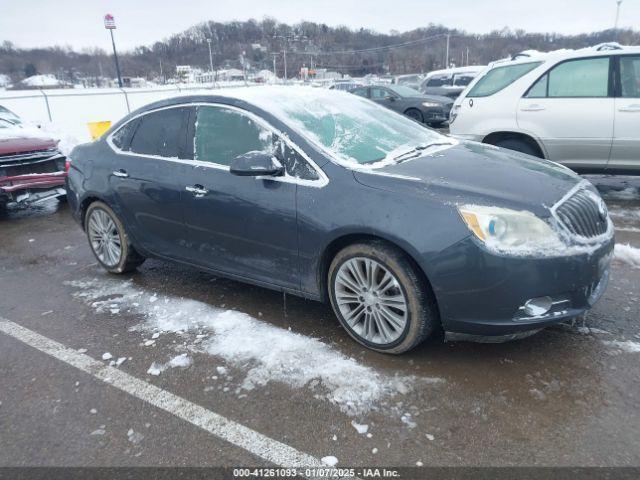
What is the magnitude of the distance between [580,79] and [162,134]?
5.01 meters

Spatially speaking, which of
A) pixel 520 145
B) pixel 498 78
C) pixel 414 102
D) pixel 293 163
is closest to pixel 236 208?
pixel 293 163

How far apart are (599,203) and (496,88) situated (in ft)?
13.1

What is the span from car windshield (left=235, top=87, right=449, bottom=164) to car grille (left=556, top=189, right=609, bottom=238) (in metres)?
1.17

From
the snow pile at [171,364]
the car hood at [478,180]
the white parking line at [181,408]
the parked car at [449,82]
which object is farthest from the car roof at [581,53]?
the parked car at [449,82]

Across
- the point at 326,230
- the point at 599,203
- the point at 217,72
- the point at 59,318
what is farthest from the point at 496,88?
the point at 217,72

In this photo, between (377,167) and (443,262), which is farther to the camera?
(377,167)

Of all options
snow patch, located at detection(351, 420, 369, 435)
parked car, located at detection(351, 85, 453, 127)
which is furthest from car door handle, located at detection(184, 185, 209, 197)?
Answer: parked car, located at detection(351, 85, 453, 127)

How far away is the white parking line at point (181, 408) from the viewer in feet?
7.79

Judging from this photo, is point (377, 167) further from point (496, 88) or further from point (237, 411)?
point (496, 88)

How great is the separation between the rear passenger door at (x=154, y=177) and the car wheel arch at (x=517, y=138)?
430 cm

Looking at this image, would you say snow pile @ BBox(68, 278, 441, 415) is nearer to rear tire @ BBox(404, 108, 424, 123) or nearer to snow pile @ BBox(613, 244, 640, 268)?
Result: snow pile @ BBox(613, 244, 640, 268)

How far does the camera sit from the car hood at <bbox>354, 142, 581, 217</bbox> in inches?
110

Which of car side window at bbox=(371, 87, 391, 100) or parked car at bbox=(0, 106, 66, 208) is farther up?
car side window at bbox=(371, 87, 391, 100)

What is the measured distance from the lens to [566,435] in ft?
7.80
